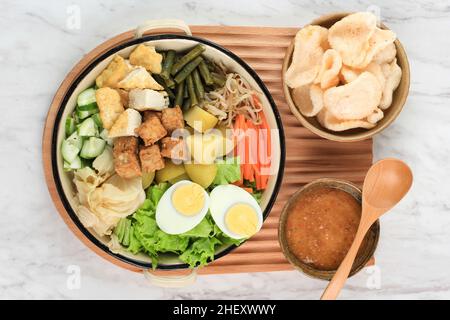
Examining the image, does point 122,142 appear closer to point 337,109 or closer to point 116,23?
point 116,23

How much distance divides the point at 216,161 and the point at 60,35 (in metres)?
0.60

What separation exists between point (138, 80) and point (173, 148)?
0.20 metres

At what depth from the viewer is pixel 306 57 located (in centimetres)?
157

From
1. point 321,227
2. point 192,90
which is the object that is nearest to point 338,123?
point 321,227

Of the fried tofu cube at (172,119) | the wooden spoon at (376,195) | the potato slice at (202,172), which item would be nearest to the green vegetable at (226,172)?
the potato slice at (202,172)

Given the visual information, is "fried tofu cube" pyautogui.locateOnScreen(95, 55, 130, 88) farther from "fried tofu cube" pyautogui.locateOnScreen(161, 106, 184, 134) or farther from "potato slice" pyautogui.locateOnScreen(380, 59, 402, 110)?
"potato slice" pyautogui.locateOnScreen(380, 59, 402, 110)

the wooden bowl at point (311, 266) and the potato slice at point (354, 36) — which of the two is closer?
the potato slice at point (354, 36)

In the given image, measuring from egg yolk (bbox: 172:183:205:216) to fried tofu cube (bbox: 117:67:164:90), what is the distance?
0.94ft

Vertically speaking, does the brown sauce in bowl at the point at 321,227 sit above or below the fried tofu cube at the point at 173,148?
below

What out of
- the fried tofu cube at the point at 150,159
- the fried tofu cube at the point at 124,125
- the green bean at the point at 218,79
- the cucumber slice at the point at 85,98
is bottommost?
the fried tofu cube at the point at 150,159

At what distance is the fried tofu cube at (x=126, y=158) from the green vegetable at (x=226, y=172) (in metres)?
0.21

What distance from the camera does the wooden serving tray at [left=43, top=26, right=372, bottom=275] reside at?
1.70 metres

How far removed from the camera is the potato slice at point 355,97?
5.02ft

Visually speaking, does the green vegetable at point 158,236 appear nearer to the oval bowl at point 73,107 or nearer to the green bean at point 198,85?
the oval bowl at point 73,107
